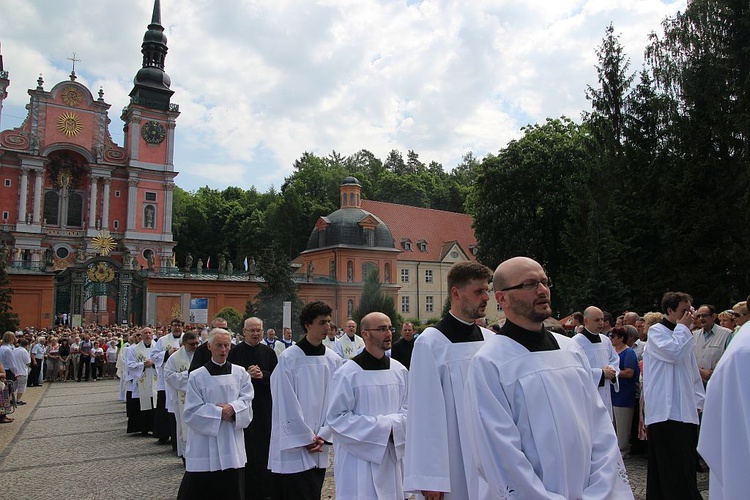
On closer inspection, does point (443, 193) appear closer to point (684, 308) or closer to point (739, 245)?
point (739, 245)

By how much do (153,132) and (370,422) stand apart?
198 ft

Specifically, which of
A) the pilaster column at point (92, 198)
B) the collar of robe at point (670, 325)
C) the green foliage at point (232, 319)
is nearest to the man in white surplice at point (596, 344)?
the collar of robe at point (670, 325)

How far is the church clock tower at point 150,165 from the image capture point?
57375mm

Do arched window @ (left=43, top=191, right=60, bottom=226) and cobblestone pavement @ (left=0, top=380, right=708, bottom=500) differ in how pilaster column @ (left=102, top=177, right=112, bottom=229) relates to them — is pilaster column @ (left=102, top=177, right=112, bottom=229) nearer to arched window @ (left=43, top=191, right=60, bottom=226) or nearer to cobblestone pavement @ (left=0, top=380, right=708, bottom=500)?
arched window @ (left=43, top=191, right=60, bottom=226)

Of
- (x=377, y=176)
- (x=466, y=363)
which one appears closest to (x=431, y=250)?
(x=377, y=176)

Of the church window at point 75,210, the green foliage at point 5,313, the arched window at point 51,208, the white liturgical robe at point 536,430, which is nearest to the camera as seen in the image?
the white liturgical robe at point 536,430

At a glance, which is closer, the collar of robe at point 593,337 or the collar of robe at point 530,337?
the collar of robe at point 530,337

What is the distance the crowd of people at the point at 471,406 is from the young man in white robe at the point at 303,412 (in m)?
0.01

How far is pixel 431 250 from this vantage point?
62.4 metres

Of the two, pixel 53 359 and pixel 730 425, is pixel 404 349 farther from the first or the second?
pixel 53 359

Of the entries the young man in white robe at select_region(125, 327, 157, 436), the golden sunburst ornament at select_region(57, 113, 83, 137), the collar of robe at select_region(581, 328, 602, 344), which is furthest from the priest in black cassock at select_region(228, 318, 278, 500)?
the golden sunburst ornament at select_region(57, 113, 83, 137)

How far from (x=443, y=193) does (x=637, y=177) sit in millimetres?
49599

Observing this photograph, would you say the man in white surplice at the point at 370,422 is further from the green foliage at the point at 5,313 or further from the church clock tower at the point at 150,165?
the church clock tower at the point at 150,165

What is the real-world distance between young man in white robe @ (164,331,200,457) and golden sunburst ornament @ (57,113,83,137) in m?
52.8
